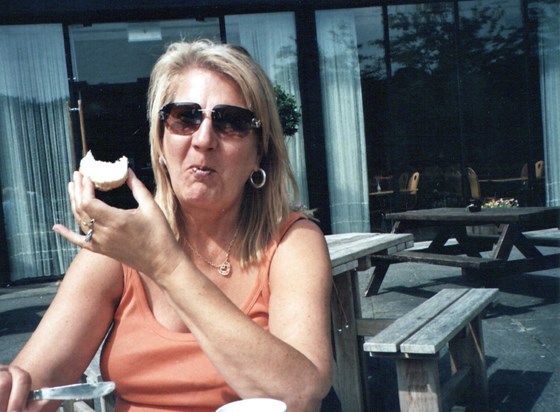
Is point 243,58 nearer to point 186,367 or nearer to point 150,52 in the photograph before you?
point 186,367

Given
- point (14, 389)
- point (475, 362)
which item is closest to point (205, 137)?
point (14, 389)

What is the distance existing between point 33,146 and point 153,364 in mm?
7292

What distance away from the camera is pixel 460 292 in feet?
11.8

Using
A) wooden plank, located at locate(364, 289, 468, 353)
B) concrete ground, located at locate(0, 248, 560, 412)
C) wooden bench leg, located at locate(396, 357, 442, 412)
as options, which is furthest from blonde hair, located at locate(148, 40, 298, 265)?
concrete ground, located at locate(0, 248, 560, 412)

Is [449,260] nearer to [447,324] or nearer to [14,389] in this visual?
[447,324]

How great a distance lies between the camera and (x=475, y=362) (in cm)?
351

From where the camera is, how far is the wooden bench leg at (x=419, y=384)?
2572 millimetres

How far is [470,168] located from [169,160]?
8189 millimetres

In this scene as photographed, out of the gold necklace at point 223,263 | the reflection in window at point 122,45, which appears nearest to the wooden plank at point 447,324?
the gold necklace at point 223,263

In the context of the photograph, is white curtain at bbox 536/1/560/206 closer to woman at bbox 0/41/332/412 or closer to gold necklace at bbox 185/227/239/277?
woman at bbox 0/41/332/412

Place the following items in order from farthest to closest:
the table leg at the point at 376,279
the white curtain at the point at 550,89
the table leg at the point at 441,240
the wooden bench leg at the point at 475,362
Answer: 1. the white curtain at the point at 550,89
2. the table leg at the point at 441,240
3. the table leg at the point at 376,279
4. the wooden bench leg at the point at 475,362

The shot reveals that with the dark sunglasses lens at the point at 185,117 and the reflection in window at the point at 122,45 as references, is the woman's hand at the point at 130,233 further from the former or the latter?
the reflection in window at the point at 122,45

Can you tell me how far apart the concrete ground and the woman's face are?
233cm

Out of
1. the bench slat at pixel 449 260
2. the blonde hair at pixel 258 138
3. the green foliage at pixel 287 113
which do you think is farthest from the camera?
the green foliage at pixel 287 113
